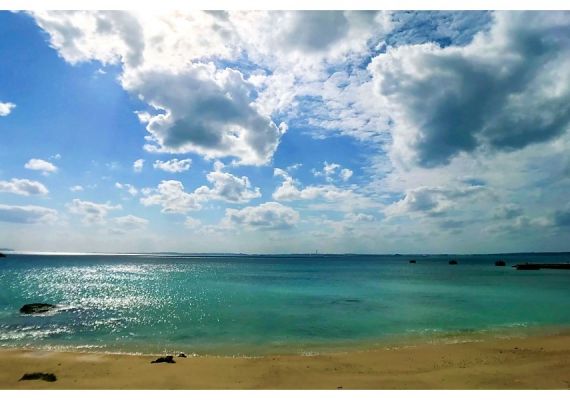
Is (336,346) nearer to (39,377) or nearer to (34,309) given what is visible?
(39,377)

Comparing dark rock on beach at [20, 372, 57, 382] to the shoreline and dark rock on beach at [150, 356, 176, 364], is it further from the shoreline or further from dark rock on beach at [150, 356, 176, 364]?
the shoreline

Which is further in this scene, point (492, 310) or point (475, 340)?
point (492, 310)

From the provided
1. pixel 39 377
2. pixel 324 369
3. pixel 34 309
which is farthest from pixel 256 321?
pixel 34 309

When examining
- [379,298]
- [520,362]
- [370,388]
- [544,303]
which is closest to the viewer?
[370,388]

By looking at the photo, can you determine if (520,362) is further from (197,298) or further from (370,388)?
(197,298)

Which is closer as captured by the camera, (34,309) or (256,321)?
(256,321)

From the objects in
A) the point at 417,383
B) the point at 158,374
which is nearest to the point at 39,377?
the point at 158,374

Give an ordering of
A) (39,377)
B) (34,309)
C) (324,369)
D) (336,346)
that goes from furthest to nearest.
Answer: (34,309) < (336,346) < (324,369) < (39,377)

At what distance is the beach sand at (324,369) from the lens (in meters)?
14.0

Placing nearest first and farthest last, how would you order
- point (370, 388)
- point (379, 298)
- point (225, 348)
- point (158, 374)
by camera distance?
point (370, 388) < point (158, 374) < point (225, 348) < point (379, 298)

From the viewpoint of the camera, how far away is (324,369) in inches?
647

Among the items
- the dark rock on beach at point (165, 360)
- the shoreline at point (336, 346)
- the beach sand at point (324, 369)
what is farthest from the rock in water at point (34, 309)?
the dark rock on beach at point (165, 360)

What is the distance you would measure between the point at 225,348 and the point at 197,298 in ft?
84.6

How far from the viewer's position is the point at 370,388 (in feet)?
44.8
